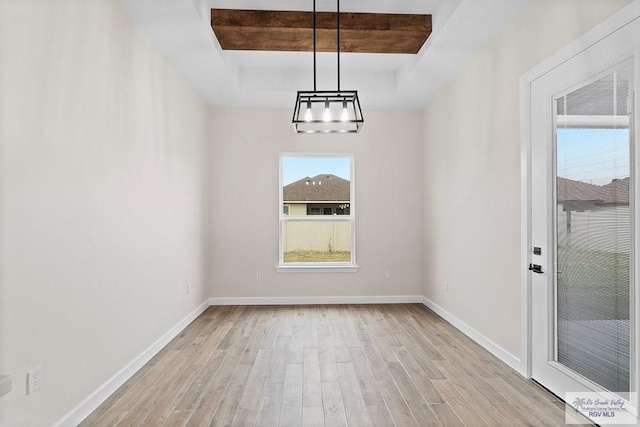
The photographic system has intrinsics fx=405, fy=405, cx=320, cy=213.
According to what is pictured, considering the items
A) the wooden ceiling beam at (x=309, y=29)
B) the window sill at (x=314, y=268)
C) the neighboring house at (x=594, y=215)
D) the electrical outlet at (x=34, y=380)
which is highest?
the wooden ceiling beam at (x=309, y=29)

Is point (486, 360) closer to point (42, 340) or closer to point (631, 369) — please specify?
point (631, 369)

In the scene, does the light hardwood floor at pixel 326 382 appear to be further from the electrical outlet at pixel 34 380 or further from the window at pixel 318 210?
the window at pixel 318 210

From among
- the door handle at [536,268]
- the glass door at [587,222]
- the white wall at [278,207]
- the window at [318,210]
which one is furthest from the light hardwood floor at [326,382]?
the window at [318,210]

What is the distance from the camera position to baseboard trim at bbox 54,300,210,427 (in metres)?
2.35

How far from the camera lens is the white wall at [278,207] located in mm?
5684

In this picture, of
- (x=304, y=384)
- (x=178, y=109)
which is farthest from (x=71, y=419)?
(x=178, y=109)

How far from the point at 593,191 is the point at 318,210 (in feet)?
12.7

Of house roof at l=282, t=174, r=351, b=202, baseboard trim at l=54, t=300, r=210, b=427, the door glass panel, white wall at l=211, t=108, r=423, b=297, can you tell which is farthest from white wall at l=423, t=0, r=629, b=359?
baseboard trim at l=54, t=300, r=210, b=427

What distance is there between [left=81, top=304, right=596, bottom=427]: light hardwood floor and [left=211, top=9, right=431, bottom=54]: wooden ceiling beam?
2917mm

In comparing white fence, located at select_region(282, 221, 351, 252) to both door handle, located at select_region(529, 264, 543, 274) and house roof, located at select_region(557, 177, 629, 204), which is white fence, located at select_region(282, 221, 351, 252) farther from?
house roof, located at select_region(557, 177, 629, 204)

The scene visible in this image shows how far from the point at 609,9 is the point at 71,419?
385cm

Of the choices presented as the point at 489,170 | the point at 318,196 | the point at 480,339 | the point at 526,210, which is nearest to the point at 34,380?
the point at 526,210

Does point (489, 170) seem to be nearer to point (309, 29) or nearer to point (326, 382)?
point (309, 29)

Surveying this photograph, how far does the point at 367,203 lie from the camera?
5.82 metres
